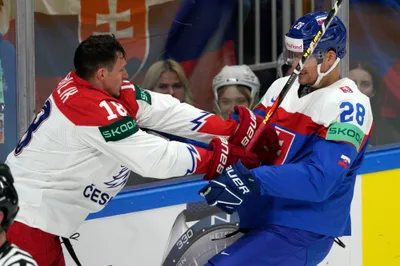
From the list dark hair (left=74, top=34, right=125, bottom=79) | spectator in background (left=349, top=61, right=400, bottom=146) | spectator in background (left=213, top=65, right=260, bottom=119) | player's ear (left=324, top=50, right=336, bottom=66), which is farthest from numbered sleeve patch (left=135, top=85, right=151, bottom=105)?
spectator in background (left=349, top=61, right=400, bottom=146)

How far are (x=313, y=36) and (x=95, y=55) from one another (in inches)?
26.2

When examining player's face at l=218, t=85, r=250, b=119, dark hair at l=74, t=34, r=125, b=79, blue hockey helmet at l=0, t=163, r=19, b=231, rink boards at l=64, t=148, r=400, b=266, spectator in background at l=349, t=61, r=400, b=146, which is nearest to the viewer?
blue hockey helmet at l=0, t=163, r=19, b=231

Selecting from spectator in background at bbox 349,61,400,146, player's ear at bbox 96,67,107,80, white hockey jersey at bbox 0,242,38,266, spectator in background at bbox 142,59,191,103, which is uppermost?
player's ear at bbox 96,67,107,80

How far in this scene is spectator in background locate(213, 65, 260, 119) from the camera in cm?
404

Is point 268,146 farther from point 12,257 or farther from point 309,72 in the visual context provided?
point 12,257

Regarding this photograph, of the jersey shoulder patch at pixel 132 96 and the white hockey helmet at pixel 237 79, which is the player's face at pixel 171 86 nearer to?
the white hockey helmet at pixel 237 79

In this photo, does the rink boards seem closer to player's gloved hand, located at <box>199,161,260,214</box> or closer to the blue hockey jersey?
the blue hockey jersey

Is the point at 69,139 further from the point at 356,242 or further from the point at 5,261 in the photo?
the point at 356,242

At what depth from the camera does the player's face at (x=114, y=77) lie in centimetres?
288

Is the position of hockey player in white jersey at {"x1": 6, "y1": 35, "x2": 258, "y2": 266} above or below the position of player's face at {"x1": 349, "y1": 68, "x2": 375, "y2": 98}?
above

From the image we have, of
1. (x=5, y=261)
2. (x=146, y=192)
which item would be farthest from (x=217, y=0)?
(x=5, y=261)

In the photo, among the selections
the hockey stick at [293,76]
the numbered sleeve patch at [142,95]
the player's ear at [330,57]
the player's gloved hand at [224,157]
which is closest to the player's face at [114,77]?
the numbered sleeve patch at [142,95]

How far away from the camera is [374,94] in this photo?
176 inches

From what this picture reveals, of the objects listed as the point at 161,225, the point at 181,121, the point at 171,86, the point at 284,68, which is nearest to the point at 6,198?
the point at 181,121
